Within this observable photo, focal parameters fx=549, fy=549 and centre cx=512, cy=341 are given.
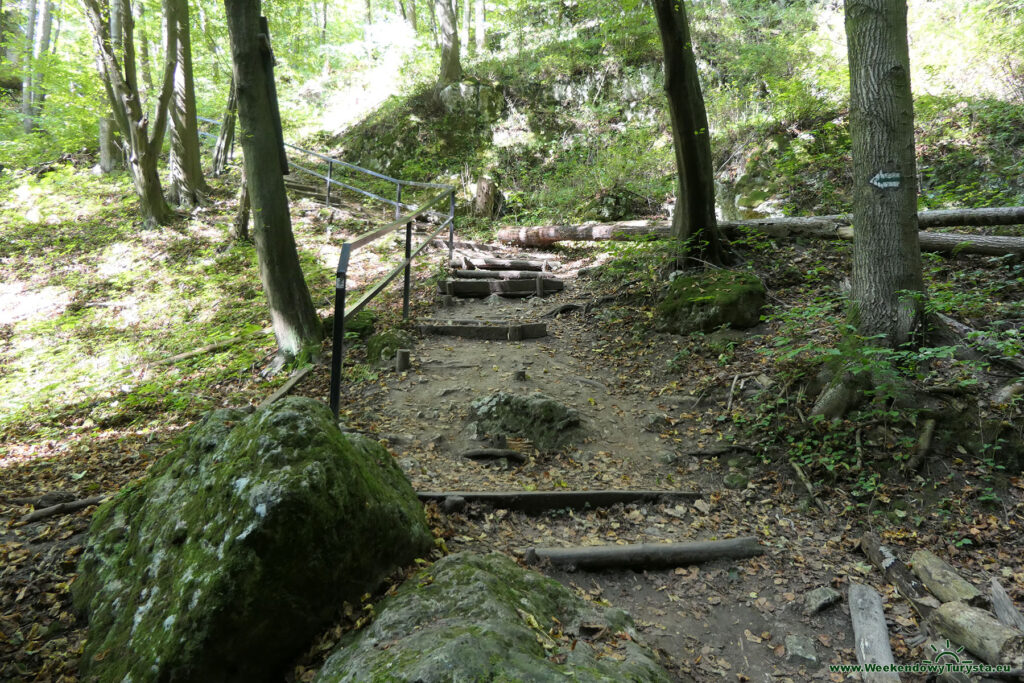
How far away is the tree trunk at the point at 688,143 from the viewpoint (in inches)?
248

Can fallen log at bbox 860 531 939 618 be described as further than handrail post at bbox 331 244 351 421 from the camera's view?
No

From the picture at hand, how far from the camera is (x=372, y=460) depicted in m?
2.81

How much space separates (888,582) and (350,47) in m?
25.4

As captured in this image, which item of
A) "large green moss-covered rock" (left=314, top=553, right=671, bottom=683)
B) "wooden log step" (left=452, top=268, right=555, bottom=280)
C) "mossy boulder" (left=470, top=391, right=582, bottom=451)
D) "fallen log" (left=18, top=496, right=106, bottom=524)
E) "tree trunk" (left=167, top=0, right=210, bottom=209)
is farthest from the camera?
"tree trunk" (left=167, top=0, right=210, bottom=209)

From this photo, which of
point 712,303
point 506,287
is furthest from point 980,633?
point 506,287

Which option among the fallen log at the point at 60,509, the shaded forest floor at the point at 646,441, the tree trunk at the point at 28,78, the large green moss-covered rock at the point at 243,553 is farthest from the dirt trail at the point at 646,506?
the tree trunk at the point at 28,78

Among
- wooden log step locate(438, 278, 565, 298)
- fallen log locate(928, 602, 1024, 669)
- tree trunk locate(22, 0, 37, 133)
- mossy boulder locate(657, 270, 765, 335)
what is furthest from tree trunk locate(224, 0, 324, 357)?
tree trunk locate(22, 0, 37, 133)

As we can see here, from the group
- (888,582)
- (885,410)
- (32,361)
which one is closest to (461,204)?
(32,361)

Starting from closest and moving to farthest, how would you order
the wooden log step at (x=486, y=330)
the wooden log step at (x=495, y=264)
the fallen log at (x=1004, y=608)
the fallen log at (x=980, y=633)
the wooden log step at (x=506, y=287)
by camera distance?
the fallen log at (x=980, y=633)
the fallen log at (x=1004, y=608)
the wooden log step at (x=486, y=330)
the wooden log step at (x=506, y=287)
the wooden log step at (x=495, y=264)

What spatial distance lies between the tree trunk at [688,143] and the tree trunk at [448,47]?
418 inches

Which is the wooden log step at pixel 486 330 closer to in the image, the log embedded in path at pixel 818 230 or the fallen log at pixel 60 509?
the log embedded in path at pixel 818 230

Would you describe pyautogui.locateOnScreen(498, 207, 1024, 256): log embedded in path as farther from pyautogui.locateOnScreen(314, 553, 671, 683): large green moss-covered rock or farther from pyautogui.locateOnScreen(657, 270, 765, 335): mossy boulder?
pyautogui.locateOnScreen(314, 553, 671, 683): large green moss-covered rock

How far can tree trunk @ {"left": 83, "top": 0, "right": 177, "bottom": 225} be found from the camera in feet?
31.3

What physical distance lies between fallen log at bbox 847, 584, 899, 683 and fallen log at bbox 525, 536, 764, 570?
548 millimetres
